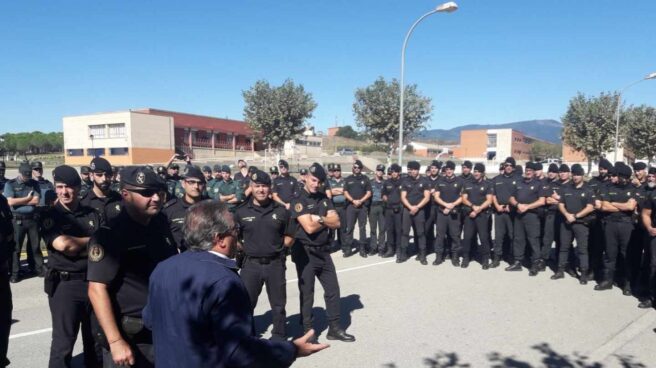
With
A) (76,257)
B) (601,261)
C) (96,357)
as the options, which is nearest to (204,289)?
(76,257)

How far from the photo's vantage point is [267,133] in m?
35.0

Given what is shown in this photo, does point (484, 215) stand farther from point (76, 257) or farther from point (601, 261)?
point (76, 257)

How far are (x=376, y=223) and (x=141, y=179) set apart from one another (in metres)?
7.34

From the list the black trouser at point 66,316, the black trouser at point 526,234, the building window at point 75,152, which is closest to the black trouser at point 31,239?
the black trouser at point 66,316

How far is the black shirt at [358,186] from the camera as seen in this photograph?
9.38 metres

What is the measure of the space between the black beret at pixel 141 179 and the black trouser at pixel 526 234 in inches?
273

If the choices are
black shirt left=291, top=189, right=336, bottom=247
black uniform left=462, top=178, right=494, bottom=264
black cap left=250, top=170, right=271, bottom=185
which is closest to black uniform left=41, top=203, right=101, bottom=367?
black cap left=250, top=170, right=271, bottom=185

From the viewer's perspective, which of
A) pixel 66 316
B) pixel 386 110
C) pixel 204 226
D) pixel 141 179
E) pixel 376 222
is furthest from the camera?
pixel 386 110

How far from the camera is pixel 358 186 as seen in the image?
938cm

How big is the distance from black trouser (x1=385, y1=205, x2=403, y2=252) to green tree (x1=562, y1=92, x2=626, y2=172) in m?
26.7

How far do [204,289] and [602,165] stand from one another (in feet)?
26.4

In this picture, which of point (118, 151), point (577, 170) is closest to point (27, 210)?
point (577, 170)

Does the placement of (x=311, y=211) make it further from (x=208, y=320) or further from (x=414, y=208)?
(x=414, y=208)

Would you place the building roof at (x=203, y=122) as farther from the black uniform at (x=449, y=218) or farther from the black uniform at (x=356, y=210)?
the black uniform at (x=449, y=218)
